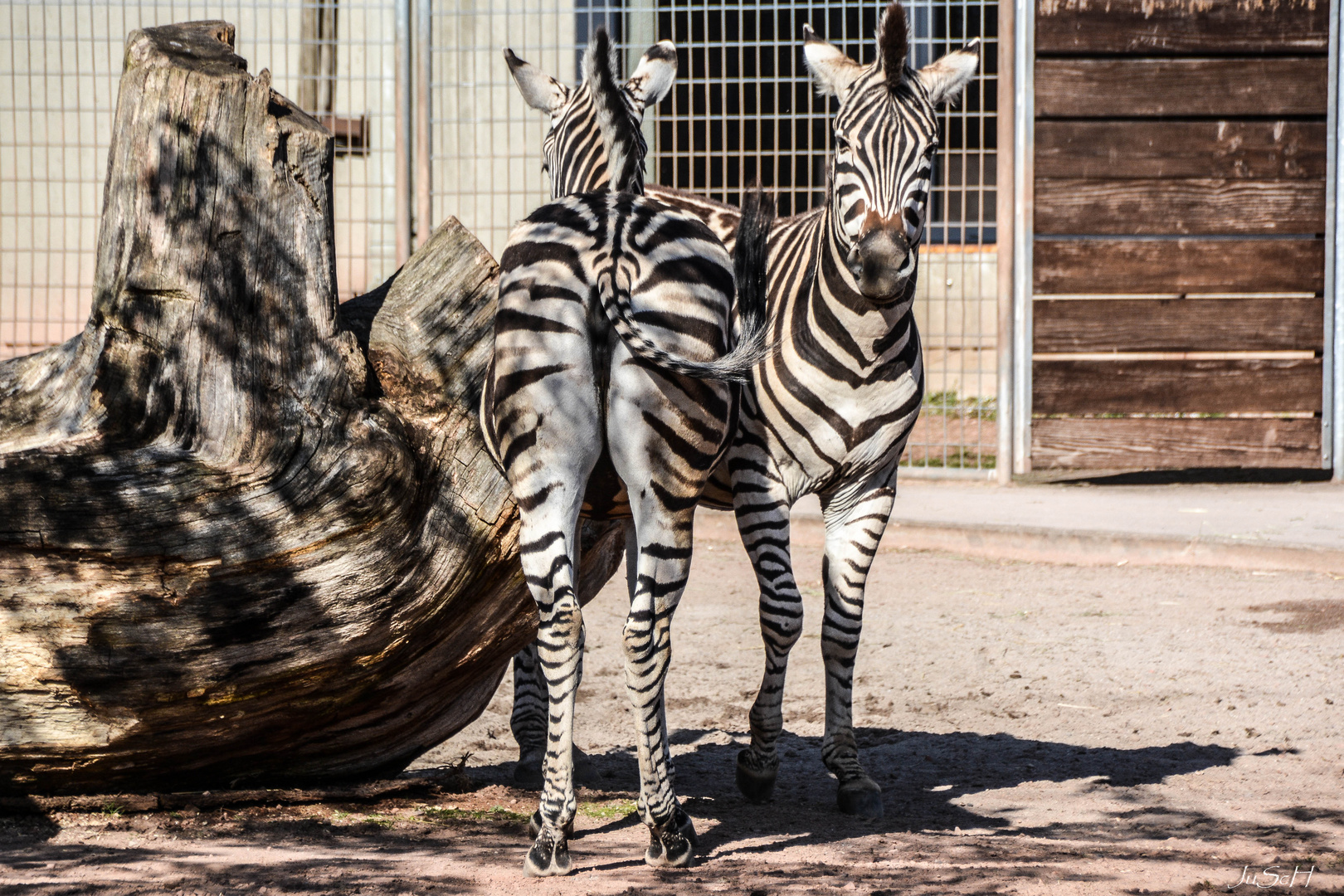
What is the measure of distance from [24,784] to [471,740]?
1.82m

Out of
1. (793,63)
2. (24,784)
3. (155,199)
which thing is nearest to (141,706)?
(24,784)

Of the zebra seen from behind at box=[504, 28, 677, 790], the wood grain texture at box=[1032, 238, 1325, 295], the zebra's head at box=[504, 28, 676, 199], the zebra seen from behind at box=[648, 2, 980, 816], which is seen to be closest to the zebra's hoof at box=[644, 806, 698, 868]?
the zebra seen from behind at box=[648, 2, 980, 816]

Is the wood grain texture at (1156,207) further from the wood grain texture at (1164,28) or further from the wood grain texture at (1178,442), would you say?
the wood grain texture at (1178,442)

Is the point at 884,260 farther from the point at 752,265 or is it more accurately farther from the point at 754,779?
the point at 754,779

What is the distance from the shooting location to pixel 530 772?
417 centimetres

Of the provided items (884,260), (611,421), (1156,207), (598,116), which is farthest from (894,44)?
(1156,207)

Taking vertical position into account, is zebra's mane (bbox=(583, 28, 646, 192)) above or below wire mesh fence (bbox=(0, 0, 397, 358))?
below

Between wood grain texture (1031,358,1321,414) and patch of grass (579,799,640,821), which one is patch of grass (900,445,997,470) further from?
patch of grass (579,799,640,821)

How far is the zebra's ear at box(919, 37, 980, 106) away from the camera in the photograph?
3684 mm

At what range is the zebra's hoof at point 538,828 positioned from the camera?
3025 mm

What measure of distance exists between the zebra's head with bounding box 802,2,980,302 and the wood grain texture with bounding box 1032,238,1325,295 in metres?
5.57

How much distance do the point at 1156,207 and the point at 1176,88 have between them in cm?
84

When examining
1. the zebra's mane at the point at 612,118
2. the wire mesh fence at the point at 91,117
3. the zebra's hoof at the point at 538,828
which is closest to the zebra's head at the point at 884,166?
the zebra's mane at the point at 612,118

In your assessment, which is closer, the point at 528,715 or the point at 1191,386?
the point at 528,715
